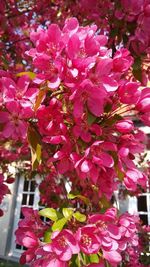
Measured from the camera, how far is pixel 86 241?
951mm

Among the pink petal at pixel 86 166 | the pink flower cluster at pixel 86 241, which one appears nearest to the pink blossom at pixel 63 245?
the pink flower cluster at pixel 86 241

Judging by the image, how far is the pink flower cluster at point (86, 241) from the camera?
3.06ft

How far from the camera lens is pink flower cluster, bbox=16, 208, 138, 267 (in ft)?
3.06

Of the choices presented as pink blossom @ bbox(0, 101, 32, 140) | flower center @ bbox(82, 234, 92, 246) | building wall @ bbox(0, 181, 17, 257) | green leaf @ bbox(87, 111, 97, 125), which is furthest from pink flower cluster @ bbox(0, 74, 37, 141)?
building wall @ bbox(0, 181, 17, 257)

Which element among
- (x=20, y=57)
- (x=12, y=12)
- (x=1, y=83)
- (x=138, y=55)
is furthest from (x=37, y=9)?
(x=1, y=83)

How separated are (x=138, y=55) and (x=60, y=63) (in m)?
0.80

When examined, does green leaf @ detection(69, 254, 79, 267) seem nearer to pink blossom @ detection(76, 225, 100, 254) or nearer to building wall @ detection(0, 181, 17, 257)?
pink blossom @ detection(76, 225, 100, 254)

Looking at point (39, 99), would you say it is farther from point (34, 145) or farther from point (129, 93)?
point (129, 93)

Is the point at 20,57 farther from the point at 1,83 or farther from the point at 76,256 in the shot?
the point at 76,256

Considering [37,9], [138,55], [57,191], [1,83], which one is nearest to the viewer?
[1,83]

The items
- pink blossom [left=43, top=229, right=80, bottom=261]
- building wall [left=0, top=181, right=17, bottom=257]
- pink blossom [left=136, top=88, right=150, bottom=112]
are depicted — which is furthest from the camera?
building wall [left=0, top=181, right=17, bottom=257]

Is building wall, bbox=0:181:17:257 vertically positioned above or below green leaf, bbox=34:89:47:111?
below

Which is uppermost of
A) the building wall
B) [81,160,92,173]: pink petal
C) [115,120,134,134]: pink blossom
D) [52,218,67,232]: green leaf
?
[115,120,134,134]: pink blossom

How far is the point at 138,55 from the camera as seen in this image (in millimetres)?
1585
